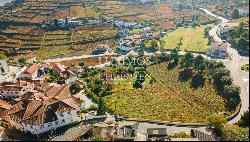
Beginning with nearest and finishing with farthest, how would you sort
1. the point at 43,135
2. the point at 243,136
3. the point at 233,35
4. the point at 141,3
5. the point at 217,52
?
the point at 243,136, the point at 43,135, the point at 217,52, the point at 233,35, the point at 141,3

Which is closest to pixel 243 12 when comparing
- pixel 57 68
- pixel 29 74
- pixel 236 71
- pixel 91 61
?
pixel 236 71

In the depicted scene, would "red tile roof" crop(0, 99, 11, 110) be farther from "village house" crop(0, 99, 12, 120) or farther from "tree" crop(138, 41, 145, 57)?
"tree" crop(138, 41, 145, 57)

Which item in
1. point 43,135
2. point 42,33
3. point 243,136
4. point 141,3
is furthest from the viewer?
point 141,3

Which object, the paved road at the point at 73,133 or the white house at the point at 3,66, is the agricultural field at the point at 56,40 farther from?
the paved road at the point at 73,133

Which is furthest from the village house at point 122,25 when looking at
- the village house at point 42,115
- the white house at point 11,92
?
the village house at point 42,115

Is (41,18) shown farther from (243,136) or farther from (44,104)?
(243,136)

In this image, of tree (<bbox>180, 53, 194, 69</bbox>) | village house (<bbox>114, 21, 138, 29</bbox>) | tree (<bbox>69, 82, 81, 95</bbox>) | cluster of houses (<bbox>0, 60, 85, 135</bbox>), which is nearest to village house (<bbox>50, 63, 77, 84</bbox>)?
cluster of houses (<bbox>0, 60, 85, 135</bbox>)

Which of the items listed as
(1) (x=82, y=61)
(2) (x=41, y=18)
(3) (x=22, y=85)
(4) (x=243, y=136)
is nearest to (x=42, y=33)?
(2) (x=41, y=18)

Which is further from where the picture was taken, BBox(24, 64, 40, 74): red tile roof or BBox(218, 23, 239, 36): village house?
BBox(218, 23, 239, 36): village house
